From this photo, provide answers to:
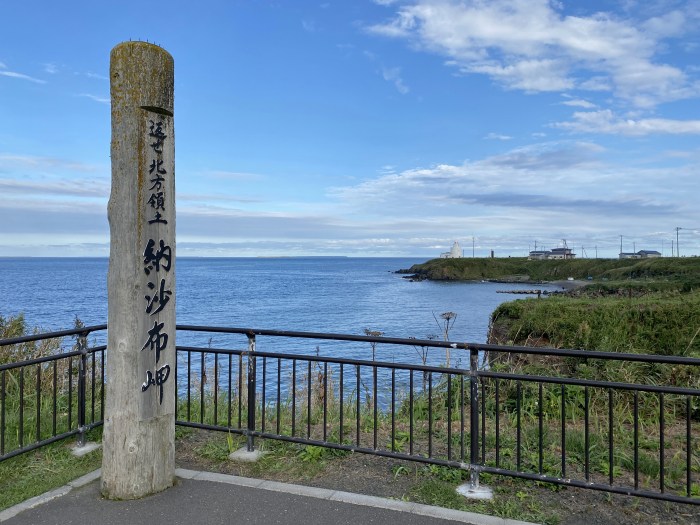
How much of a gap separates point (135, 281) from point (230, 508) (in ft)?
6.23

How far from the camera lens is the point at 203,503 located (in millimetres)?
4078

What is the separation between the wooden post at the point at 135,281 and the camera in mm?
4168

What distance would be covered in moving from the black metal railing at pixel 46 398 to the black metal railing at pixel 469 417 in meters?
0.02

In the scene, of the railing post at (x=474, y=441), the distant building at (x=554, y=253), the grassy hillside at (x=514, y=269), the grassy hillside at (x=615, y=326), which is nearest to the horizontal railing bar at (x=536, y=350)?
the railing post at (x=474, y=441)

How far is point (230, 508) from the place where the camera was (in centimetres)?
400

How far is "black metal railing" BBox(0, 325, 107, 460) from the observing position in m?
4.80

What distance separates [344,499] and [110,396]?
203cm

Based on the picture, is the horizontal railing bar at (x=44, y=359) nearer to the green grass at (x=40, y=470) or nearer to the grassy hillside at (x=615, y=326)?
the green grass at (x=40, y=470)

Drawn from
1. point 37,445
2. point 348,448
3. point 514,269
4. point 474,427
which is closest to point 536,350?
point 474,427

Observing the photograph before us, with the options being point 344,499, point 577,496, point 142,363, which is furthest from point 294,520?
point 577,496

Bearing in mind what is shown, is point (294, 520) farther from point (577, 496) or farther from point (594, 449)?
point (594, 449)

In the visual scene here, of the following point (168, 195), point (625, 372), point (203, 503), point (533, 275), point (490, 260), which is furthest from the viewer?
point (490, 260)

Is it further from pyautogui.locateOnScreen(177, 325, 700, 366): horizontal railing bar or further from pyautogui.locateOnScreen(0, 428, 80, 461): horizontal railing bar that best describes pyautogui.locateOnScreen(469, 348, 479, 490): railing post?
pyautogui.locateOnScreen(0, 428, 80, 461): horizontal railing bar

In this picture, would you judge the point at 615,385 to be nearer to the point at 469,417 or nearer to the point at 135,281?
the point at 469,417
